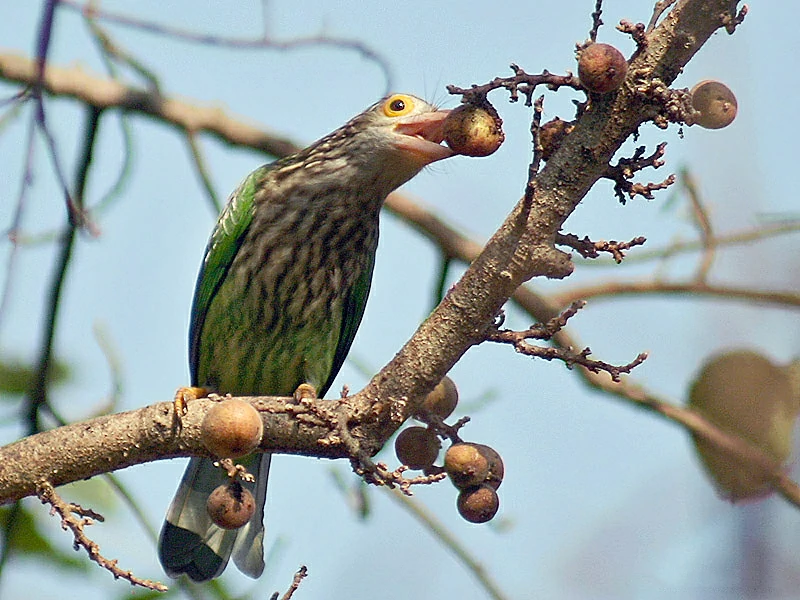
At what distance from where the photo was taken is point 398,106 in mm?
4258

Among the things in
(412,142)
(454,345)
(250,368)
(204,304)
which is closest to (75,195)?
(204,304)

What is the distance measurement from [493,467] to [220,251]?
2.11 meters

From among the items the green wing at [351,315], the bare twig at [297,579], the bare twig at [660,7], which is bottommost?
the bare twig at [297,579]

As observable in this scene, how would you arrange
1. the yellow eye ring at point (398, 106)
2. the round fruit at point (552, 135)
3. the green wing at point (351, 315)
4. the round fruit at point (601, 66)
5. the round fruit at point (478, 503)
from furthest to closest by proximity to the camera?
the green wing at point (351, 315)
the yellow eye ring at point (398, 106)
the round fruit at point (478, 503)
the round fruit at point (552, 135)
the round fruit at point (601, 66)

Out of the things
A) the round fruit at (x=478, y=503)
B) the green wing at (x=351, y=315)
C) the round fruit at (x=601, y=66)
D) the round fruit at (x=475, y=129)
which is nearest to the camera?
the round fruit at (x=601, y=66)

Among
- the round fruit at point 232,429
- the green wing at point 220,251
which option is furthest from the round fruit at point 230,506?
the green wing at point 220,251

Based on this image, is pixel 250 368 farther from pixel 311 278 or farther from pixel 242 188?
pixel 242 188

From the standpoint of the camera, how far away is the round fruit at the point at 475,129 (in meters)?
2.58

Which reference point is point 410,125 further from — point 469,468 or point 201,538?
point 469,468

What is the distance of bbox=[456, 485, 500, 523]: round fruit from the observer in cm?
247

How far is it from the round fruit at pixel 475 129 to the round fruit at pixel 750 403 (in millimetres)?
1285

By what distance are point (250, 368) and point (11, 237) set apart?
1.16 m

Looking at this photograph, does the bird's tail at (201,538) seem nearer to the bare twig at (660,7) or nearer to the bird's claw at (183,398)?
the bird's claw at (183,398)

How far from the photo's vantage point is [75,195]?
416 cm
